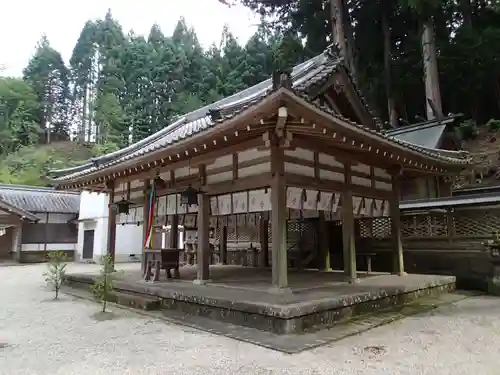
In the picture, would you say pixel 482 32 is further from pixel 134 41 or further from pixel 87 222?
pixel 134 41

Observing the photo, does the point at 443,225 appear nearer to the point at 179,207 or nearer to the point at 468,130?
the point at 179,207

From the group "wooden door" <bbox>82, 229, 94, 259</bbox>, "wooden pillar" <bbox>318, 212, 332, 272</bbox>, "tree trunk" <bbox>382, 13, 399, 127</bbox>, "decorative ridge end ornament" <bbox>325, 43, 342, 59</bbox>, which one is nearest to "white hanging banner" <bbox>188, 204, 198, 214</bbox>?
"wooden pillar" <bbox>318, 212, 332, 272</bbox>

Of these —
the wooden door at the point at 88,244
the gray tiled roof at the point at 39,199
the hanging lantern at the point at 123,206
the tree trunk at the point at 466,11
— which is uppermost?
the tree trunk at the point at 466,11

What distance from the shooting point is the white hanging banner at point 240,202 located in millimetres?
7715

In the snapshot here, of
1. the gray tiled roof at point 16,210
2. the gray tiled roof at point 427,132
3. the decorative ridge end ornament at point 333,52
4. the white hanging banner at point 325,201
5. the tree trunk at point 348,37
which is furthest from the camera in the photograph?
the gray tiled roof at point 16,210

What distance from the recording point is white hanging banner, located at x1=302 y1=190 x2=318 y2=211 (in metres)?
7.47

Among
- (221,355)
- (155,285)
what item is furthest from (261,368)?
(155,285)

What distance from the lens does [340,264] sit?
39.2ft

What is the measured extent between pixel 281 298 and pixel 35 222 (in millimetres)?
24102

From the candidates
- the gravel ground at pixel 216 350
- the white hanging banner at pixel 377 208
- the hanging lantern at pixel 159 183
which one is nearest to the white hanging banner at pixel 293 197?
the gravel ground at pixel 216 350

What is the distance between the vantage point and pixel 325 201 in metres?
7.99

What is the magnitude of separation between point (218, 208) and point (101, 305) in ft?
11.0

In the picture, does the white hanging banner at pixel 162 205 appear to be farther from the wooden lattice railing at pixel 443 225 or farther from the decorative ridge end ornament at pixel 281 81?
the wooden lattice railing at pixel 443 225

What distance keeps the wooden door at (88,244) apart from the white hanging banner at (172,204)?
17.3 m
